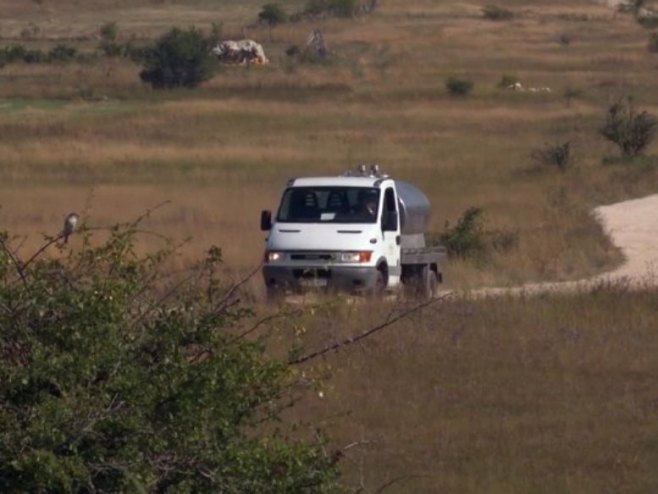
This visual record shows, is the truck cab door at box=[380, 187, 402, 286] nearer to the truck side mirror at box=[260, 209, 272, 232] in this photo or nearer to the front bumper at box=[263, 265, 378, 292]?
the front bumper at box=[263, 265, 378, 292]

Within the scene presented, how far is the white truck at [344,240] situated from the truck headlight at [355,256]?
0.04ft

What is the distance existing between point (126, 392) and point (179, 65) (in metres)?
55.4

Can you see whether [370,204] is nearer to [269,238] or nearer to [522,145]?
[269,238]

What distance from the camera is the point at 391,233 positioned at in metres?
19.5

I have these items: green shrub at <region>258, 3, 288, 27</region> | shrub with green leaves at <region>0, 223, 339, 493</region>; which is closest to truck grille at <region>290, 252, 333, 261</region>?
shrub with green leaves at <region>0, 223, 339, 493</region>

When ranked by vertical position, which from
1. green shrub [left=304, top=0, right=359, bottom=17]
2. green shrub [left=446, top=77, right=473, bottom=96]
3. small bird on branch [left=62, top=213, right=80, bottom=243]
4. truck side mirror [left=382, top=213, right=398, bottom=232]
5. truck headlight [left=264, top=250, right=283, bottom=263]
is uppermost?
small bird on branch [left=62, top=213, right=80, bottom=243]

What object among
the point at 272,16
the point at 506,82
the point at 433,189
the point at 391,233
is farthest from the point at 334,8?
the point at 391,233

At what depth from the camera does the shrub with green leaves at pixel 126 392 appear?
19.3 feet

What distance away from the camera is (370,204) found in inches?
763

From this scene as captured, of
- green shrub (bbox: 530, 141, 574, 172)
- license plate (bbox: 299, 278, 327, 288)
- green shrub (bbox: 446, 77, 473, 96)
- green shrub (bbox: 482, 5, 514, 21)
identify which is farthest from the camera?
green shrub (bbox: 482, 5, 514, 21)

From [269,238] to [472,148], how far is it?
2217 cm

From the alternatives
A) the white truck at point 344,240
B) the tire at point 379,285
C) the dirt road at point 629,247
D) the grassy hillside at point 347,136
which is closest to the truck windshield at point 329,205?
the white truck at point 344,240

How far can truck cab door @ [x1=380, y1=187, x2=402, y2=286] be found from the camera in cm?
1941

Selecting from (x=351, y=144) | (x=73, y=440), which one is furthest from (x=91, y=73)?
(x=73, y=440)
